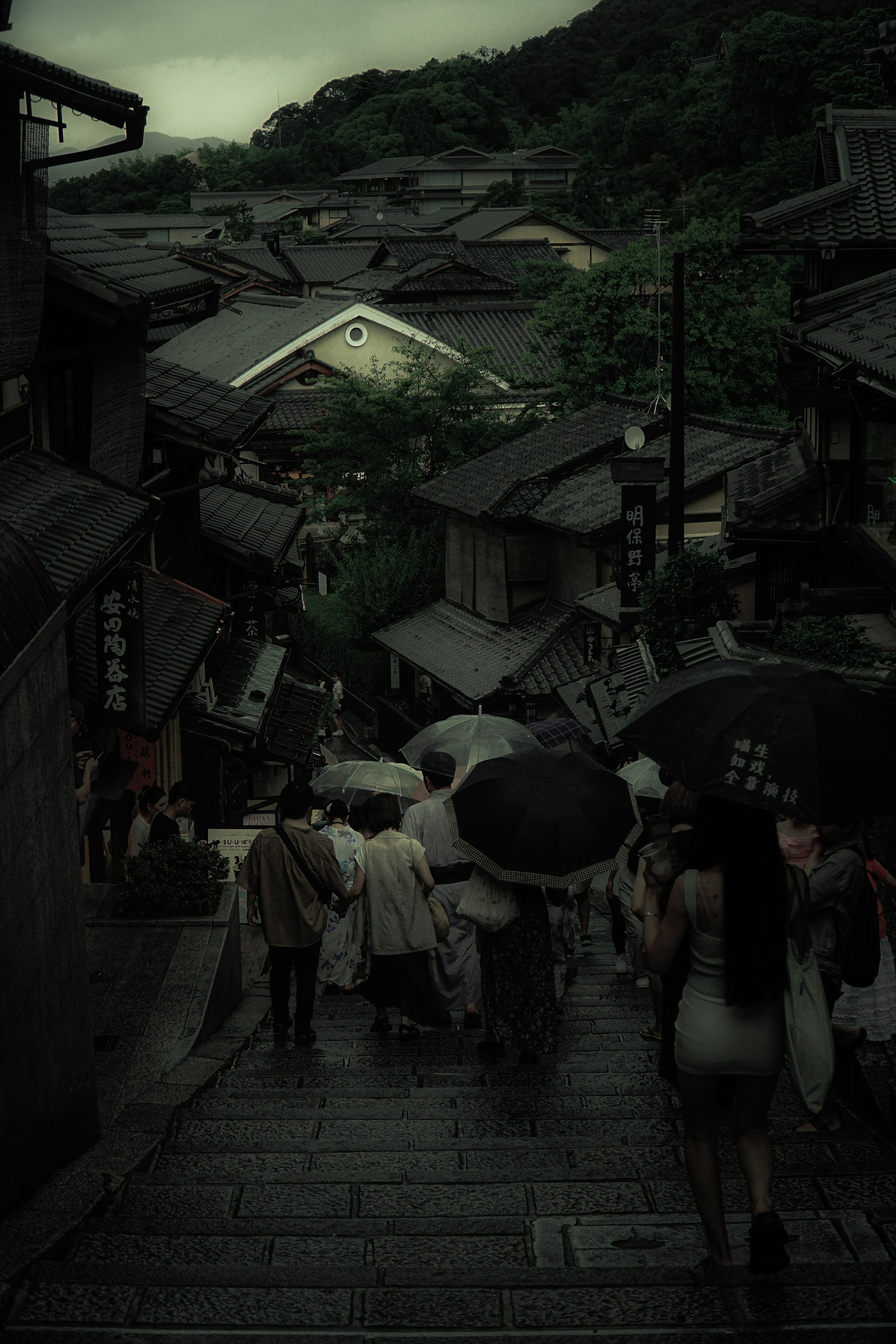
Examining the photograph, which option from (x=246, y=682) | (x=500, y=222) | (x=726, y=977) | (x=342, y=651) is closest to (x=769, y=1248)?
(x=726, y=977)

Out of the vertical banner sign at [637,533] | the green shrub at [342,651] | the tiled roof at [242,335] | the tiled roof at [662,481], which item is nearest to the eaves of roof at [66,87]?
the vertical banner sign at [637,533]

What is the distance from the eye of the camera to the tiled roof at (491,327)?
169 feet

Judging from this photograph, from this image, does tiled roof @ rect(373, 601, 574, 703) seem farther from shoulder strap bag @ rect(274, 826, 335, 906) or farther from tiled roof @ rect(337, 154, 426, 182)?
tiled roof @ rect(337, 154, 426, 182)

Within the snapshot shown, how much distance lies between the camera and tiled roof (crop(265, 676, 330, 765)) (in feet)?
64.3

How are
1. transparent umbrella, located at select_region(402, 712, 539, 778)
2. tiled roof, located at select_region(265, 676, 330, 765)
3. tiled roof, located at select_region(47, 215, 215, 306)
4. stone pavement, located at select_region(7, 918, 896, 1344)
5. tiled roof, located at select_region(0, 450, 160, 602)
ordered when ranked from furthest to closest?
tiled roof, located at select_region(265, 676, 330, 765) < tiled roof, located at select_region(47, 215, 215, 306) < transparent umbrella, located at select_region(402, 712, 539, 778) < tiled roof, located at select_region(0, 450, 160, 602) < stone pavement, located at select_region(7, 918, 896, 1344)

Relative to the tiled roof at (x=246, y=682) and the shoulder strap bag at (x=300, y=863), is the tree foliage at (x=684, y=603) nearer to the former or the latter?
the tiled roof at (x=246, y=682)

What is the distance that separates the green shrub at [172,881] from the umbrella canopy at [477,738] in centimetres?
208

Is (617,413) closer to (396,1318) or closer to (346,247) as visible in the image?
(396,1318)

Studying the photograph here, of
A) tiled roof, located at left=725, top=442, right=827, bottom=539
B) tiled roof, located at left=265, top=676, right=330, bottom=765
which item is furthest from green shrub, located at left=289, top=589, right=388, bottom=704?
tiled roof, located at left=725, top=442, right=827, bottom=539

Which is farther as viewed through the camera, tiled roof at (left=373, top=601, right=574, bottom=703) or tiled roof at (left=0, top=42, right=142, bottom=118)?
tiled roof at (left=373, top=601, right=574, bottom=703)

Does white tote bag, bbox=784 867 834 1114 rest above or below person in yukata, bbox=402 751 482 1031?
above

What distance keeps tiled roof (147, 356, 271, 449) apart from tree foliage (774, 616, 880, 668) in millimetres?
6839

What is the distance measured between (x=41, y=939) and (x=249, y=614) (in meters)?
16.4

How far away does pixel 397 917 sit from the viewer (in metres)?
8.78
